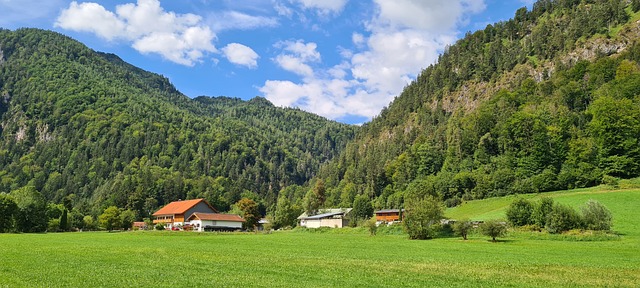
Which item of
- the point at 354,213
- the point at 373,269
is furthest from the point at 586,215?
the point at 354,213

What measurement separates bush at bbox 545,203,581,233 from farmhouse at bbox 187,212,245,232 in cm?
8485

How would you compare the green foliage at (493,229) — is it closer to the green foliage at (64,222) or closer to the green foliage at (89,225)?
the green foliage at (64,222)

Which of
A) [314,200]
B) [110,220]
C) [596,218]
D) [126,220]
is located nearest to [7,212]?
[110,220]

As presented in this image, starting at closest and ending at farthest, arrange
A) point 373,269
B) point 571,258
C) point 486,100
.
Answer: point 373,269 < point 571,258 < point 486,100

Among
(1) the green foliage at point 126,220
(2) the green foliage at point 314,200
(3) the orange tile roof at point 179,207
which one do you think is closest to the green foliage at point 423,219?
(3) the orange tile roof at point 179,207

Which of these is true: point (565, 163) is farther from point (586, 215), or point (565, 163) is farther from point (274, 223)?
point (274, 223)

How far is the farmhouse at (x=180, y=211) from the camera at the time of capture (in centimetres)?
13262

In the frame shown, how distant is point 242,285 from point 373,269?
36.2ft

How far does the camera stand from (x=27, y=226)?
9725 cm

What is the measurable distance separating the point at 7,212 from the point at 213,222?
1888 inches

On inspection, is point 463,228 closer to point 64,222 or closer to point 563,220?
point 563,220

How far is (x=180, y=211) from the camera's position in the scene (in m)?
134

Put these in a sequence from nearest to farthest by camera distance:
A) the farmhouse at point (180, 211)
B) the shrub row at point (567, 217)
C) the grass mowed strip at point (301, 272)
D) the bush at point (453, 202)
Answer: the grass mowed strip at point (301, 272) < the shrub row at point (567, 217) < the bush at point (453, 202) < the farmhouse at point (180, 211)

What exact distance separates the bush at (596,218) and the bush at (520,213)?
1140 cm
